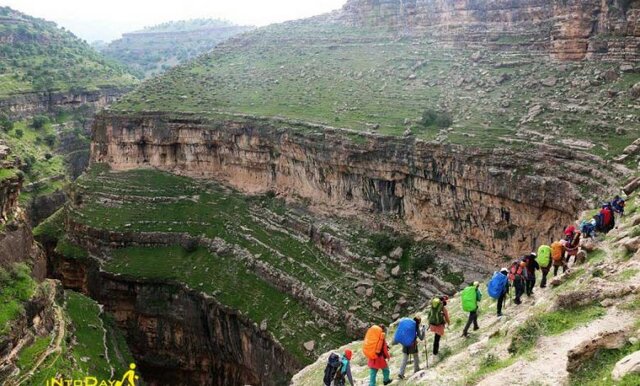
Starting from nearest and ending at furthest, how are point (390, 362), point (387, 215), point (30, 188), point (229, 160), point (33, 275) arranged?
point (390, 362) → point (33, 275) → point (387, 215) → point (229, 160) → point (30, 188)

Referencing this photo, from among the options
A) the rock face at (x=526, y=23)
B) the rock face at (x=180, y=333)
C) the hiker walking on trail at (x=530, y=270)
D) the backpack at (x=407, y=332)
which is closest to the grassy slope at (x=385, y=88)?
the rock face at (x=526, y=23)

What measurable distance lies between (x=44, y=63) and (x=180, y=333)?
8867cm

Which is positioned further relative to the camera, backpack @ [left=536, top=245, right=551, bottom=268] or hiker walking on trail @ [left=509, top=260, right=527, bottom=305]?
backpack @ [left=536, top=245, right=551, bottom=268]

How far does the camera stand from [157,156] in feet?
196

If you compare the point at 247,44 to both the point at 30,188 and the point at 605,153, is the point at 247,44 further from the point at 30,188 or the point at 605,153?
the point at 605,153

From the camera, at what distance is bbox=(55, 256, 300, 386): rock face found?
4172 centimetres

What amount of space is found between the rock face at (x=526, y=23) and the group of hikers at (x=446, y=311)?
2225cm

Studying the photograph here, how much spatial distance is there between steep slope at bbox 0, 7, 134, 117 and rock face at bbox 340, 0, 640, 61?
55063 mm

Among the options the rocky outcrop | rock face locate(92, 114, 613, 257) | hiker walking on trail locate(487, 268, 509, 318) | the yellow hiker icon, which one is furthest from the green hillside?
hiker walking on trail locate(487, 268, 509, 318)

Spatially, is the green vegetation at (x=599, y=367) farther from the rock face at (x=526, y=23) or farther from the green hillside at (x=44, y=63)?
the green hillside at (x=44, y=63)

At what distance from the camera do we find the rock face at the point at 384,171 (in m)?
32.8

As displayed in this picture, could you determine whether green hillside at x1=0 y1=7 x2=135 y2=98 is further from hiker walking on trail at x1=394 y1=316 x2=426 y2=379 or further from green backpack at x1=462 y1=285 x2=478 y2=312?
green backpack at x1=462 y1=285 x2=478 y2=312

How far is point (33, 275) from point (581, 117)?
115 ft

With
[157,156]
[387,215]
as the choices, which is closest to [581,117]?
[387,215]
